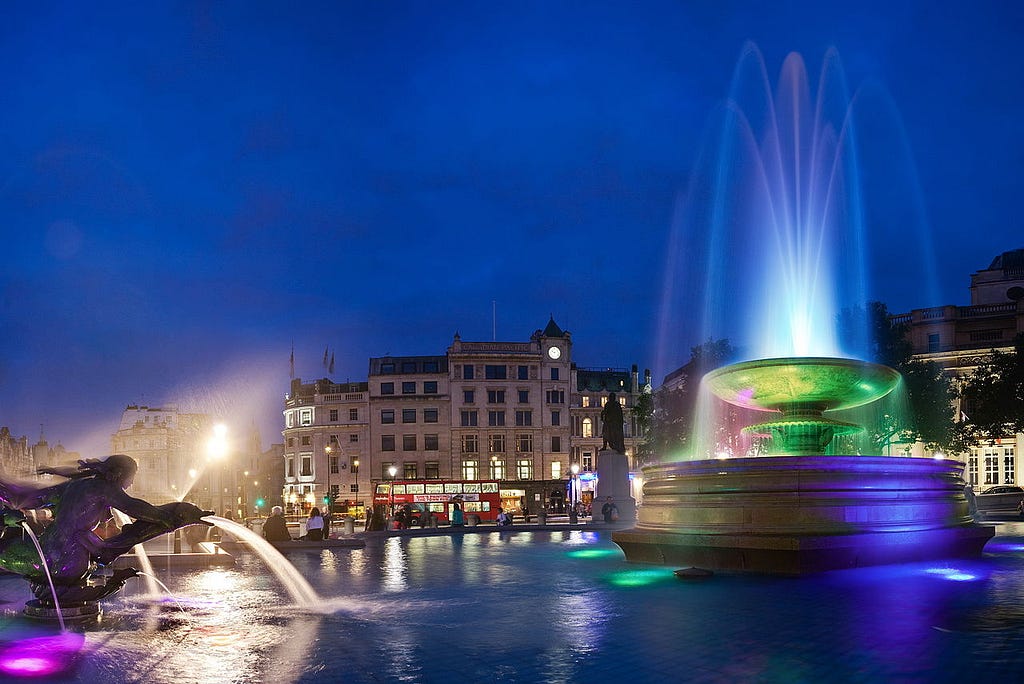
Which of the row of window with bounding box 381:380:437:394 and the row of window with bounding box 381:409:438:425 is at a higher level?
the row of window with bounding box 381:380:437:394

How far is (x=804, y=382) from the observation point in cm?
1622

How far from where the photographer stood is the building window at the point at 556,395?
84.3 meters

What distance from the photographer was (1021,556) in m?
14.5

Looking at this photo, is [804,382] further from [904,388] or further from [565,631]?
[904,388]

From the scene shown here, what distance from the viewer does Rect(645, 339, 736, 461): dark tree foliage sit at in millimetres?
47844

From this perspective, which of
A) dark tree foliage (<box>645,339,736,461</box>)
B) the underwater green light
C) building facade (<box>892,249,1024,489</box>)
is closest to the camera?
the underwater green light

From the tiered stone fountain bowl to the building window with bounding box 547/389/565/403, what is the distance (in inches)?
2708

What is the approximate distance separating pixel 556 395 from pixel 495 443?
7.43m

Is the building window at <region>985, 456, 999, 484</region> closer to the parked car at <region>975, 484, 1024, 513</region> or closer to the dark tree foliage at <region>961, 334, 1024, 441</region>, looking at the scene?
the parked car at <region>975, 484, 1024, 513</region>

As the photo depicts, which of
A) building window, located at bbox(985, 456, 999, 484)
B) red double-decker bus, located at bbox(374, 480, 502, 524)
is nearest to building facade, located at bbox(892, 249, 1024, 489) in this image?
building window, located at bbox(985, 456, 999, 484)

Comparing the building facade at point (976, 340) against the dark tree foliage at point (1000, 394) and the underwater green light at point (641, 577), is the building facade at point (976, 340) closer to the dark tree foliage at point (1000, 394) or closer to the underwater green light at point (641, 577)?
the dark tree foliage at point (1000, 394)

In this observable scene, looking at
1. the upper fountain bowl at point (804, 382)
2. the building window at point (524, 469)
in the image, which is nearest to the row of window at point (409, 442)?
the building window at point (524, 469)

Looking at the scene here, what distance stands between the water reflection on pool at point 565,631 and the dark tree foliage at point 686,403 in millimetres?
34759

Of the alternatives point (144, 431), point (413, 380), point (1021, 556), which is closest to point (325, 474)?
A: point (413, 380)
